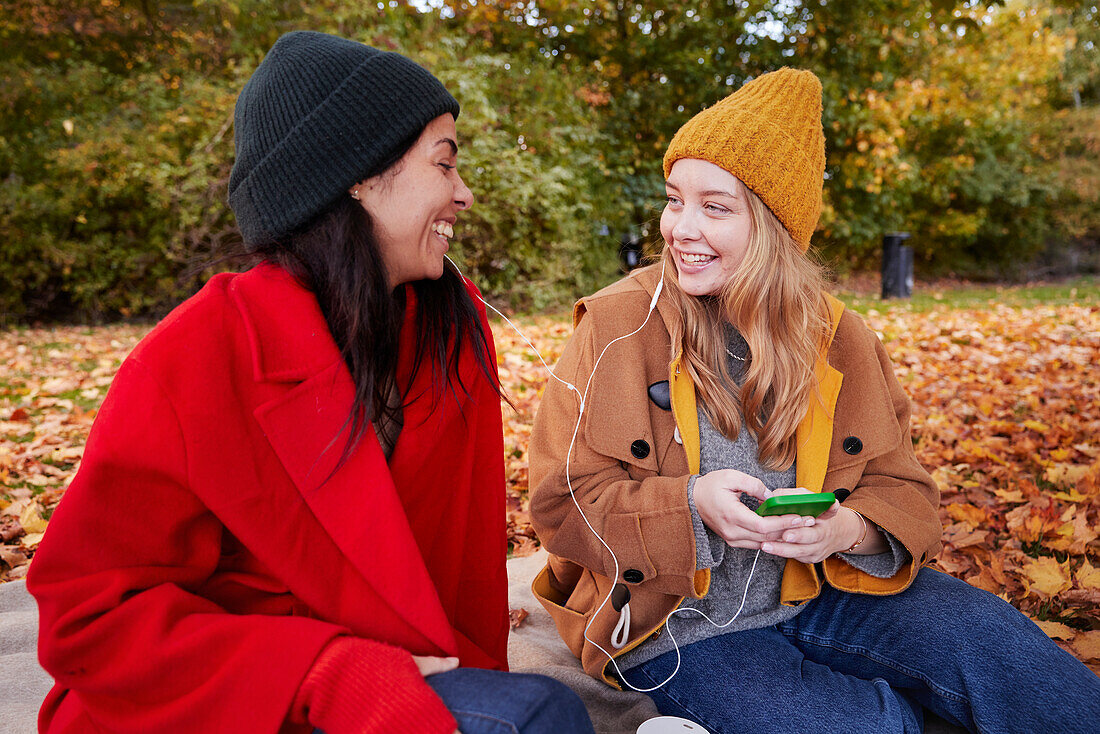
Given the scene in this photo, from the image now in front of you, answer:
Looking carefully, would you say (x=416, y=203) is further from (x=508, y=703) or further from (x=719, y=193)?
(x=508, y=703)

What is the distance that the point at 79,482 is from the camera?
4.30 ft

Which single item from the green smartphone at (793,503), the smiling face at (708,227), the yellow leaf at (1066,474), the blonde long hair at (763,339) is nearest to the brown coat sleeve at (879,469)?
the blonde long hair at (763,339)

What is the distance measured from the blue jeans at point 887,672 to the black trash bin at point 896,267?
12.9 meters

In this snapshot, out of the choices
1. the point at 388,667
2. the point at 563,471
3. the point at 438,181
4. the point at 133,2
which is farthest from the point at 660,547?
the point at 133,2

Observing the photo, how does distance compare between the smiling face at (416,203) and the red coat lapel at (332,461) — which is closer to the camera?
the red coat lapel at (332,461)

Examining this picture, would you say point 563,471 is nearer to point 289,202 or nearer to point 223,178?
point 289,202

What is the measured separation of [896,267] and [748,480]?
44.0ft

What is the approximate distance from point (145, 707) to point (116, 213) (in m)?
12.0

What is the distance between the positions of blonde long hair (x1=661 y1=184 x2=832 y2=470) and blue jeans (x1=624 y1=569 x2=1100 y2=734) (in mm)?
491

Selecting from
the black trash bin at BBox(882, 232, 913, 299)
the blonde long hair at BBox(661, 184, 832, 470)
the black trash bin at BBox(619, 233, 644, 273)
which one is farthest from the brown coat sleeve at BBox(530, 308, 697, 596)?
the black trash bin at BBox(882, 232, 913, 299)

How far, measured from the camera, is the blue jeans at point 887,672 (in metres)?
1.78

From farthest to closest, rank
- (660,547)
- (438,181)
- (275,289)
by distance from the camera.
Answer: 1. (660,547)
2. (438,181)
3. (275,289)

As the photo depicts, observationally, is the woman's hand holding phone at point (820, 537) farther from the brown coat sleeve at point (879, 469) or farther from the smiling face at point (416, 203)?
the smiling face at point (416, 203)

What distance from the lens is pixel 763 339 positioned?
7.07 ft
